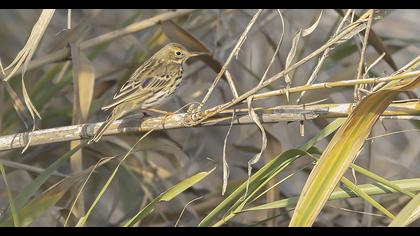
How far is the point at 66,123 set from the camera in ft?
11.6

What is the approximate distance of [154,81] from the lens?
3.23 m

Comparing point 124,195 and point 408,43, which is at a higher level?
point 408,43

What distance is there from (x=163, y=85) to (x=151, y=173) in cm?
56

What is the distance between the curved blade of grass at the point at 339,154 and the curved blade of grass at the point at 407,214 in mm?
162

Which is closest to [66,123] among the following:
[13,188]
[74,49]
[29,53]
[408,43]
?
[13,188]

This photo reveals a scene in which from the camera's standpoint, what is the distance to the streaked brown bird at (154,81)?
304cm

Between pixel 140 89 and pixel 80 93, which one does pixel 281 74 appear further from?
pixel 140 89

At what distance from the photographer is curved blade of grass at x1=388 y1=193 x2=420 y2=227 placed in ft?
5.62

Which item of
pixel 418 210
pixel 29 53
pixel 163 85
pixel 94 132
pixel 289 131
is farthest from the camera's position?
pixel 289 131

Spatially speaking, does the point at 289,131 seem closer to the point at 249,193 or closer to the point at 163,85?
the point at 163,85

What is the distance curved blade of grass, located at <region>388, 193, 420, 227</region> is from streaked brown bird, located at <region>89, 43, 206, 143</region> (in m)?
1.43

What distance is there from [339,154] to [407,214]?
0.21 m

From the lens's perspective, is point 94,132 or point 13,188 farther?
point 13,188
